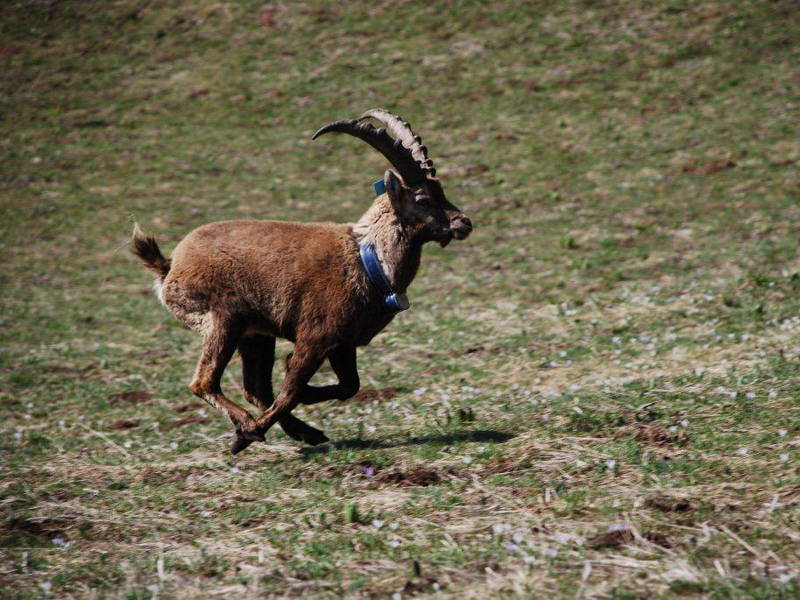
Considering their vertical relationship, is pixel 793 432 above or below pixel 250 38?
below

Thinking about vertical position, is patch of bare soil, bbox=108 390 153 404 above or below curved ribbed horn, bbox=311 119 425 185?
below

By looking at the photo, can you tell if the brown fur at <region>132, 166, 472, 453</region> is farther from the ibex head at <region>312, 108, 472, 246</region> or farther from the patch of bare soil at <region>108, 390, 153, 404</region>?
the patch of bare soil at <region>108, 390, 153, 404</region>

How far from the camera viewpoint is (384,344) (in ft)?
36.0

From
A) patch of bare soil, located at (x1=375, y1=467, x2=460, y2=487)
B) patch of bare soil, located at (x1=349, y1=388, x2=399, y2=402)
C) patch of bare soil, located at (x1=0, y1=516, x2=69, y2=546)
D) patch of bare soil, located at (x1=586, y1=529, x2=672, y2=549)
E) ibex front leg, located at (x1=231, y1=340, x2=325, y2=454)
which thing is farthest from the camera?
patch of bare soil, located at (x1=349, y1=388, x2=399, y2=402)

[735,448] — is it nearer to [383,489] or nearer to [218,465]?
[383,489]

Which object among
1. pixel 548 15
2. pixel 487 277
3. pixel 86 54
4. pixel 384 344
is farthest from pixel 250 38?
pixel 384 344

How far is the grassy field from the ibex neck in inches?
49.6

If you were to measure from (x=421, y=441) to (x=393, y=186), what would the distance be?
1.98m

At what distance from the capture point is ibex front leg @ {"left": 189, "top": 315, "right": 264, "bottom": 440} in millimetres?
7020

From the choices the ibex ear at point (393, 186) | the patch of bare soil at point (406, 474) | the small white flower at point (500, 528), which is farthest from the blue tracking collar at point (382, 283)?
the small white flower at point (500, 528)

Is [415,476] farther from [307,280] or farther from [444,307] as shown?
[444,307]

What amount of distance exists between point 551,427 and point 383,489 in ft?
5.14

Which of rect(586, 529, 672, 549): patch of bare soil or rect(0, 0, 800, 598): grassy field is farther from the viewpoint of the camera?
rect(0, 0, 800, 598): grassy field

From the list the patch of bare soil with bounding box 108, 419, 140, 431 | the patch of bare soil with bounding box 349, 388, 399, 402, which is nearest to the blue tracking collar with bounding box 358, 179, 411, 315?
the patch of bare soil with bounding box 349, 388, 399, 402
